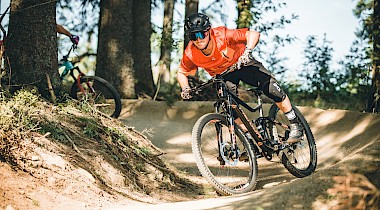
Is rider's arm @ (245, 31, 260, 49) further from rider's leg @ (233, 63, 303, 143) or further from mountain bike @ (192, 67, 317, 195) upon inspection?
rider's leg @ (233, 63, 303, 143)

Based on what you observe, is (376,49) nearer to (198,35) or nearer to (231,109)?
(231,109)

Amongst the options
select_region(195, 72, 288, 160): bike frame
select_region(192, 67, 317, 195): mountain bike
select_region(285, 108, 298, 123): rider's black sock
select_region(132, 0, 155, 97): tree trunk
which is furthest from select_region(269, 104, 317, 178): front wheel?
select_region(132, 0, 155, 97): tree trunk

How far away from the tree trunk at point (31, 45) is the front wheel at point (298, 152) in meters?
3.30

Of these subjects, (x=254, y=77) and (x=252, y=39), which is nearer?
(x=252, y=39)

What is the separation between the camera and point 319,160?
33.5 ft

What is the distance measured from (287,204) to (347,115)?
6.82m

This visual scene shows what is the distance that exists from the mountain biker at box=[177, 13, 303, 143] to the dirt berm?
126 centimetres

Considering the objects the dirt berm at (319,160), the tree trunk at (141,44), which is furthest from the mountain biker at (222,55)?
the tree trunk at (141,44)

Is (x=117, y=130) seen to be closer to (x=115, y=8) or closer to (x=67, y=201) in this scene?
(x=67, y=201)

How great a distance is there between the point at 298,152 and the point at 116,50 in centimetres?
687

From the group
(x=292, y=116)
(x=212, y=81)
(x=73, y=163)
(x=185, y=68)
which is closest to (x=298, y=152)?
(x=292, y=116)

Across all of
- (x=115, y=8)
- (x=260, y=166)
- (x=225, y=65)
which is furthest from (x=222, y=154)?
(x=115, y=8)

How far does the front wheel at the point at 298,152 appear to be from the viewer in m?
7.92

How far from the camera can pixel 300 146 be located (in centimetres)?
812
